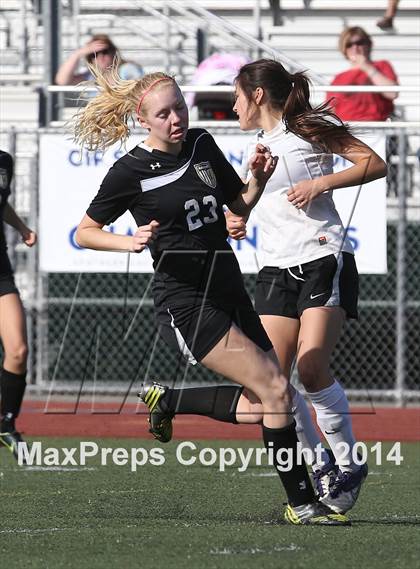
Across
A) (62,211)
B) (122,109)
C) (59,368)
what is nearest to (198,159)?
(122,109)

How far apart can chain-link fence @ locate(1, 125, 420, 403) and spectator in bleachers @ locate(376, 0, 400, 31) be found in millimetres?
2690

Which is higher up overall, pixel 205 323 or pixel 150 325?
pixel 205 323

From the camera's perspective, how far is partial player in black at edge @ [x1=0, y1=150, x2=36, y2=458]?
25.3 ft

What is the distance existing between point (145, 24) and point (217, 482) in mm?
8181

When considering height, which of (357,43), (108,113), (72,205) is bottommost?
(72,205)

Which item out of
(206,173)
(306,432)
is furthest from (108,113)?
(306,432)

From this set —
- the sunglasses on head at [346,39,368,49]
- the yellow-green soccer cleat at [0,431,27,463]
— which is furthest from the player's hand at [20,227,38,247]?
the sunglasses on head at [346,39,368,49]

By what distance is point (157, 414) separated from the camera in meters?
5.61

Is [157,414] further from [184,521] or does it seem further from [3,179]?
[3,179]

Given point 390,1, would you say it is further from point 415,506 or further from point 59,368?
point 415,506

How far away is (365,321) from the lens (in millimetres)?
11211

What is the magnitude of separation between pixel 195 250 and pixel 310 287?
700 millimetres

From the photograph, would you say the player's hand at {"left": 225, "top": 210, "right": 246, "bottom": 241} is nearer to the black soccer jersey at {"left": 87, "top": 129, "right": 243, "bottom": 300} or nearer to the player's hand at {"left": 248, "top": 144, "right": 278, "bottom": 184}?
the black soccer jersey at {"left": 87, "top": 129, "right": 243, "bottom": 300}

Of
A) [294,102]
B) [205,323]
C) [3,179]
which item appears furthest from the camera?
[3,179]
